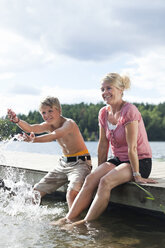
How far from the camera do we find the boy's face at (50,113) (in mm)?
4949

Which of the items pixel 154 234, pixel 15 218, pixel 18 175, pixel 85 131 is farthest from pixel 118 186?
pixel 85 131

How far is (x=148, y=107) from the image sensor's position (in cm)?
9394

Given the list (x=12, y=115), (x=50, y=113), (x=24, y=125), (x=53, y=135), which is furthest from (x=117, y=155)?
(x=12, y=115)

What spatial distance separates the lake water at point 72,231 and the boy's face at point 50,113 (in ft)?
4.07

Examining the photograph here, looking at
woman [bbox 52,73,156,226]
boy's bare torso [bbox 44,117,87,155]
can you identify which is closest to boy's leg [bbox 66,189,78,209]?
woman [bbox 52,73,156,226]

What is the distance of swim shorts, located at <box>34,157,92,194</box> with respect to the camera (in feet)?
15.4

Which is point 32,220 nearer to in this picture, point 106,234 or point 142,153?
point 106,234

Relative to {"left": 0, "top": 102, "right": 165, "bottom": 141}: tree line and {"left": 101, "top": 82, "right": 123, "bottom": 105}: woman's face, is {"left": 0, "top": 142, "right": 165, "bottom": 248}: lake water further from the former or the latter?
{"left": 0, "top": 102, "right": 165, "bottom": 141}: tree line

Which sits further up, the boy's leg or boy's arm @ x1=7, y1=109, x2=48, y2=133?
boy's arm @ x1=7, y1=109, x2=48, y2=133

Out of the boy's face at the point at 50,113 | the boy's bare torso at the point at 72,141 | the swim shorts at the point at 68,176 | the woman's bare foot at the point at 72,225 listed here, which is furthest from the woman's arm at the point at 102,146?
the woman's bare foot at the point at 72,225

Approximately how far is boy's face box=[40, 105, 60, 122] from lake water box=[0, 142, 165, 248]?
124 cm

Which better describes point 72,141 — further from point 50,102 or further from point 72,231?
point 72,231

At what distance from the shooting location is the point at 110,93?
14.4 feet

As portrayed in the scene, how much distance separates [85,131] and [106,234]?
69.4 metres
